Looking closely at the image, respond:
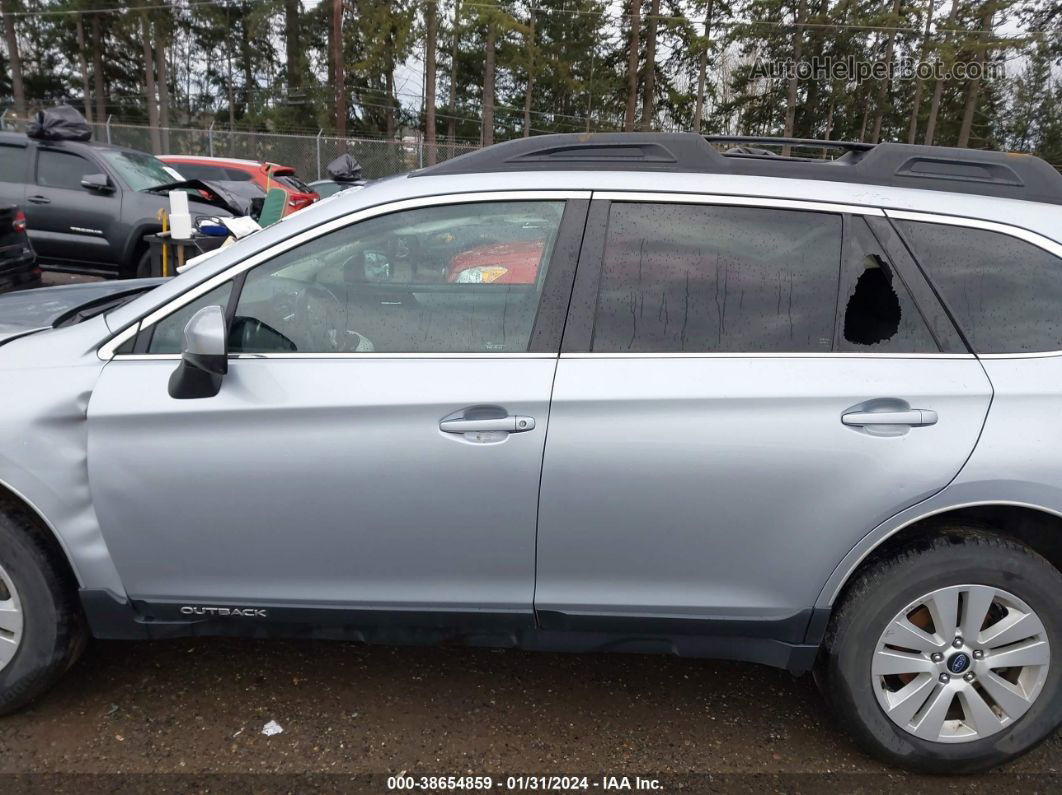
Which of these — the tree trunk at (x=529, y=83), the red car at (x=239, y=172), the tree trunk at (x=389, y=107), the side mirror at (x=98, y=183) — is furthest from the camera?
the tree trunk at (x=389, y=107)

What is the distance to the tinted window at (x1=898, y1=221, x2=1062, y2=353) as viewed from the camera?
7.51 ft

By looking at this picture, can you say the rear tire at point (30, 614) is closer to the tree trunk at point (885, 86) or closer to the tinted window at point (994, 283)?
the tinted window at point (994, 283)

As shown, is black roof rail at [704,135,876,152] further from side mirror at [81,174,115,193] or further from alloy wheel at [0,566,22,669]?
side mirror at [81,174,115,193]

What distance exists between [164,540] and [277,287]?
83 centimetres

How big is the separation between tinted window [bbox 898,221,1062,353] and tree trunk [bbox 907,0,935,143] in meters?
37.4

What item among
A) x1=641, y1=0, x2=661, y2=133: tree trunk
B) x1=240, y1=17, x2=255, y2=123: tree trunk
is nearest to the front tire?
x1=641, y1=0, x2=661, y2=133: tree trunk

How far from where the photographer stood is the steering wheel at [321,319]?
2.39m

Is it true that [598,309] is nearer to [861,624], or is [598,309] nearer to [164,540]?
[861,624]

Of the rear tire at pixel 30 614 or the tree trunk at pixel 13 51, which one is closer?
the rear tire at pixel 30 614

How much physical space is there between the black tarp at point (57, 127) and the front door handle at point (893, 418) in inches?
379

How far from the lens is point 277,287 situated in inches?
94.7

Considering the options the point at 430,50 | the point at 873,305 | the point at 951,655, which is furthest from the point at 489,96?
the point at 951,655

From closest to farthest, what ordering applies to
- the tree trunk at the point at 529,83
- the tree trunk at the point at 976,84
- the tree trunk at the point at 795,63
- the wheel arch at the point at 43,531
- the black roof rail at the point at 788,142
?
the wheel arch at the point at 43,531
the black roof rail at the point at 788,142
the tree trunk at the point at 976,84
the tree trunk at the point at 795,63
the tree trunk at the point at 529,83

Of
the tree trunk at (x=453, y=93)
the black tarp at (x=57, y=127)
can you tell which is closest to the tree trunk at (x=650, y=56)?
the tree trunk at (x=453, y=93)
